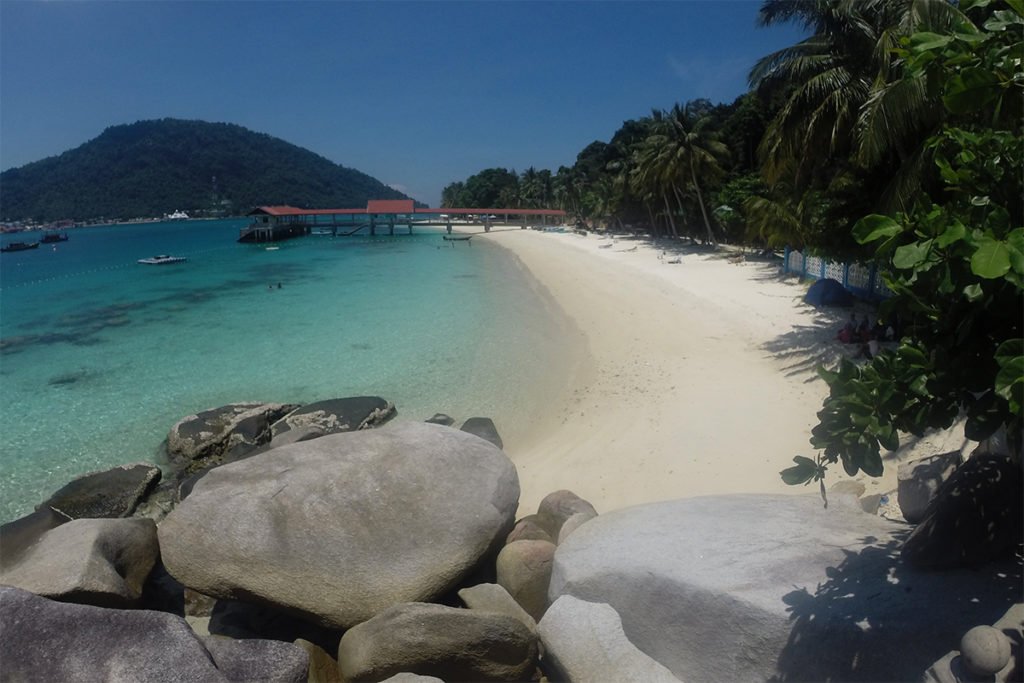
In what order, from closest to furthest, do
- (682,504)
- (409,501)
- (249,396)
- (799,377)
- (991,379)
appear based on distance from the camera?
(991,379), (682,504), (409,501), (799,377), (249,396)

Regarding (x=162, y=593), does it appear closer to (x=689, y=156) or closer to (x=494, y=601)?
(x=494, y=601)

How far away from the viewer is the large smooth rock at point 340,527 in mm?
4719

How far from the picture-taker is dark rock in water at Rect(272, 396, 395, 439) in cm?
1038

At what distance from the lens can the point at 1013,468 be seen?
3338 mm

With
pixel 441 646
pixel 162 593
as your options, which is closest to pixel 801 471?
pixel 441 646

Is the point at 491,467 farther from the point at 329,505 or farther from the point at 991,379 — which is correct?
the point at 991,379

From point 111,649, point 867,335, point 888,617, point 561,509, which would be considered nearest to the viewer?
point 888,617

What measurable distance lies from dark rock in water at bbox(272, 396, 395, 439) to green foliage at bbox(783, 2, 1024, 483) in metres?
8.87

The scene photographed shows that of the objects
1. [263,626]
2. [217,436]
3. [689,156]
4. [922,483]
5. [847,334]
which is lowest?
[263,626]

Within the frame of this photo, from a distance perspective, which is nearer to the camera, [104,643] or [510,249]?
[104,643]

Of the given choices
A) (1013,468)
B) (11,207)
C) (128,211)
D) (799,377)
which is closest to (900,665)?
(1013,468)

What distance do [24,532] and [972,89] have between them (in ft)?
29.2

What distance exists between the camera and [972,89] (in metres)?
2.11

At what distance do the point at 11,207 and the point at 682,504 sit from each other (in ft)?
622
